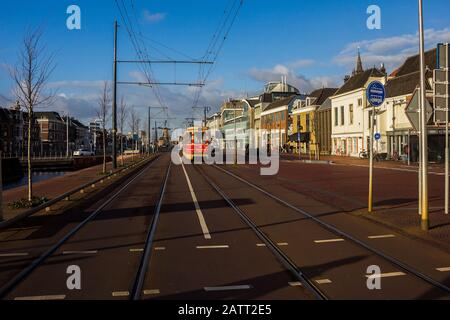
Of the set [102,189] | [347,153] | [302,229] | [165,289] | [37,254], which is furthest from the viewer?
[347,153]

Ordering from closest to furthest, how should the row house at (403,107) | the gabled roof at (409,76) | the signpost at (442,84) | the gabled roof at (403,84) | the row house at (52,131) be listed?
the signpost at (442,84) → the row house at (403,107) → the gabled roof at (409,76) → the gabled roof at (403,84) → the row house at (52,131)

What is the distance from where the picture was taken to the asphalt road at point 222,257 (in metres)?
6.19

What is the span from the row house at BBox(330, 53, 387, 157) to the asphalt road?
4045cm

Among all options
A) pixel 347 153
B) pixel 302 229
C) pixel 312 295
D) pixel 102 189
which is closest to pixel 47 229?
pixel 302 229

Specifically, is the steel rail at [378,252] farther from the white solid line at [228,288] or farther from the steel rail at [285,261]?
the white solid line at [228,288]

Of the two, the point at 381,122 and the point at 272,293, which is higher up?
the point at 381,122

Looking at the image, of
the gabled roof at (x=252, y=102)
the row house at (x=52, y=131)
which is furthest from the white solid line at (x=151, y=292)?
→ the row house at (x=52, y=131)

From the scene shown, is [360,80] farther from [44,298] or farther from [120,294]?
[44,298]

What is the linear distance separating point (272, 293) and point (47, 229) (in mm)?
6959

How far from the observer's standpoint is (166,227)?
37.1 feet

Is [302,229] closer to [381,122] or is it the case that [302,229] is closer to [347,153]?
[381,122]

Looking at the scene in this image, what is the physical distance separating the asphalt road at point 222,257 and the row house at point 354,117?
40.5m

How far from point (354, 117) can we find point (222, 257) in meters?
52.2
